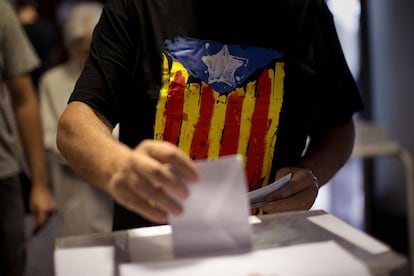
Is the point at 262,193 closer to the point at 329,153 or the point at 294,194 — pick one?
the point at 294,194

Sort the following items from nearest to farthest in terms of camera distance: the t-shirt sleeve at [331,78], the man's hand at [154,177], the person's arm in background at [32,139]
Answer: the man's hand at [154,177] < the t-shirt sleeve at [331,78] < the person's arm in background at [32,139]

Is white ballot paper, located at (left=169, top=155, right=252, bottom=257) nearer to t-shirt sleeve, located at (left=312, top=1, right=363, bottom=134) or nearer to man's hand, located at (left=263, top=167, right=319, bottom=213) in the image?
man's hand, located at (left=263, top=167, right=319, bottom=213)

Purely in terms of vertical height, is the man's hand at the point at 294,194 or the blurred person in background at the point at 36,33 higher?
the blurred person in background at the point at 36,33

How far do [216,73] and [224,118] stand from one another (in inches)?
2.6

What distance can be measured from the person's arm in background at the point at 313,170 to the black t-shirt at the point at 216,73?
39 mm

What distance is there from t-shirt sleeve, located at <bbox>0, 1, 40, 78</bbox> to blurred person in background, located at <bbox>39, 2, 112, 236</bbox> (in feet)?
0.42

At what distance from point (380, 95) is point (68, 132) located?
2.34 metres

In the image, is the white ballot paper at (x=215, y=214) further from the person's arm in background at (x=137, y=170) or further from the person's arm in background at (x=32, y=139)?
the person's arm in background at (x=32, y=139)

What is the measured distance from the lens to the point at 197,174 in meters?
0.55

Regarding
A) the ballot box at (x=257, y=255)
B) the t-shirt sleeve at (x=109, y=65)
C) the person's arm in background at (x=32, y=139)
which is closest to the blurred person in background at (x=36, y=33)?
the person's arm in background at (x=32, y=139)

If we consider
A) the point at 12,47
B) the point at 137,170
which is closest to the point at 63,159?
the point at 12,47

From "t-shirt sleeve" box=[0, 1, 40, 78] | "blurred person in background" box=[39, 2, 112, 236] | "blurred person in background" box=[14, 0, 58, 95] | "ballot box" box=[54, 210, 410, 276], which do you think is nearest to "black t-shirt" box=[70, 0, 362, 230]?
"ballot box" box=[54, 210, 410, 276]

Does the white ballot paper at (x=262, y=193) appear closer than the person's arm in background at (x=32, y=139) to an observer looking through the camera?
Yes

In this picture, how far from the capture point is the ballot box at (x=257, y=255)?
55cm
